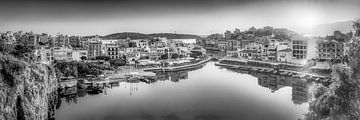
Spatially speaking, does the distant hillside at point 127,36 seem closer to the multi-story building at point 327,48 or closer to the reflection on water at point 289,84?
the reflection on water at point 289,84

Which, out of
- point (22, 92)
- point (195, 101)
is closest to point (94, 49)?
point (195, 101)

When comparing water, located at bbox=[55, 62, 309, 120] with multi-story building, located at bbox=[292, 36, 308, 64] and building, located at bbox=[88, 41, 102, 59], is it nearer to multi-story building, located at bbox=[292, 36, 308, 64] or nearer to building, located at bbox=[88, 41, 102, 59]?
multi-story building, located at bbox=[292, 36, 308, 64]

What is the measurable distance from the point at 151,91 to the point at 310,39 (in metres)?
4.57

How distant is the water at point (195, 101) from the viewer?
12.6 ft

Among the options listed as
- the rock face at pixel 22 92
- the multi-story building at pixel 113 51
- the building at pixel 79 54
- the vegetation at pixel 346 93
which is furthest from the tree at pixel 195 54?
the vegetation at pixel 346 93

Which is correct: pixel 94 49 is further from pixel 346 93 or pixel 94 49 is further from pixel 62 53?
pixel 346 93

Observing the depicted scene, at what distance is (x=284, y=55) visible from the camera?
8.73 meters

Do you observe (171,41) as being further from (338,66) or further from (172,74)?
(338,66)

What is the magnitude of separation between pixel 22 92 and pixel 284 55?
7.29 meters

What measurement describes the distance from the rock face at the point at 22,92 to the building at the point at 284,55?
676 centimetres

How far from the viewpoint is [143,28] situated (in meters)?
9.21

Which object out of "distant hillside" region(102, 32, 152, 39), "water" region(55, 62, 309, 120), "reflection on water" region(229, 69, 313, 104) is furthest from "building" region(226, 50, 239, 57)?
"water" region(55, 62, 309, 120)

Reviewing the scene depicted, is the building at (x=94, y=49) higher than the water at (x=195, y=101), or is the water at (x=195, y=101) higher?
the building at (x=94, y=49)

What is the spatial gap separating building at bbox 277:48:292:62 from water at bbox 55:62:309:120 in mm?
2117
